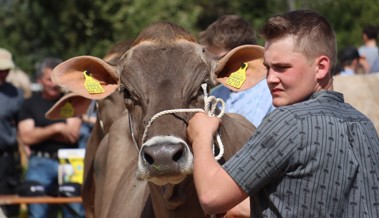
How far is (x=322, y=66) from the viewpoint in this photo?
3.70 meters

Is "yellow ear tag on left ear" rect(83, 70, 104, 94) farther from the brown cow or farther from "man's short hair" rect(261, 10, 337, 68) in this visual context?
"man's short hair" rect(261, 10, 337, 68)

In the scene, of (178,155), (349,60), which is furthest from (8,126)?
(178,155)

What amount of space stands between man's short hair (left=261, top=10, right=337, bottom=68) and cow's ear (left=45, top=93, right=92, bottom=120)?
4884 millimetres

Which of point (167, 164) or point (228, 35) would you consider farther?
point (228, 35)

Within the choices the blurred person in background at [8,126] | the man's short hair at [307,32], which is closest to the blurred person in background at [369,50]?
Result: the blurred person in background at [8,126]

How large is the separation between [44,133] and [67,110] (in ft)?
9.14

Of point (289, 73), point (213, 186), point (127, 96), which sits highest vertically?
point (289, 73)

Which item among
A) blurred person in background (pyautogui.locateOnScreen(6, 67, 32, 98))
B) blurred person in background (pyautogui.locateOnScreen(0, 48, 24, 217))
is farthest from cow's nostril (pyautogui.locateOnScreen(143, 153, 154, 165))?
blurred person in background (pyautogui.locateOnScreen(6, 67, 32, 98))

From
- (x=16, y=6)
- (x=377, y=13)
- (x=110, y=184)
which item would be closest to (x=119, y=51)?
(x=110, y=184)

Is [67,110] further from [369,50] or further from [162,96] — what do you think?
[369,50]

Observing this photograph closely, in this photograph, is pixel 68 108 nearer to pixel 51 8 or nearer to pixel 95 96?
pixel 95 96

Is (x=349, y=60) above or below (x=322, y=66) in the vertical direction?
below

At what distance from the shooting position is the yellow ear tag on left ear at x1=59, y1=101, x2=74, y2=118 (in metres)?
8.58

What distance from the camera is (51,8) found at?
22.3 meters
